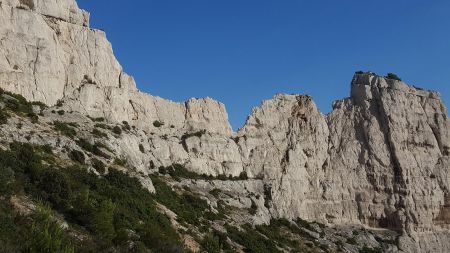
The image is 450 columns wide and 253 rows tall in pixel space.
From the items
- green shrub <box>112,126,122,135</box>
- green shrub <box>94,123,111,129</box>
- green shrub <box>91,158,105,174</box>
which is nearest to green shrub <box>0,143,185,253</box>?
green shrub <box>91,158,105,174</box>

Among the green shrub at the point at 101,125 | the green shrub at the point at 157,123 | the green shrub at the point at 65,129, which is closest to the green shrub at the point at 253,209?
the green shrub at the point at 157,123

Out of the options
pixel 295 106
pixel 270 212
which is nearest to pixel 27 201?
pixel 270 212

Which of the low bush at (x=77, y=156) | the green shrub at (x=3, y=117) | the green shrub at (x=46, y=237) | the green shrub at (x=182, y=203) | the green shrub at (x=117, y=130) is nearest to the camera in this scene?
the green shrub at (x=46, y=237)

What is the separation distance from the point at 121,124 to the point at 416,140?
42520mm

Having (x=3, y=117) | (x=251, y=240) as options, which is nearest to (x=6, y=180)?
(x=3, y=117)

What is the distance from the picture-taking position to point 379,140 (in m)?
71.6

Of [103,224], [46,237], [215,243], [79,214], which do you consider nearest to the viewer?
[46,237]

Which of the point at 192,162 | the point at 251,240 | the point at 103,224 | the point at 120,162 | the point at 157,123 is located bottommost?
the point at 103,224

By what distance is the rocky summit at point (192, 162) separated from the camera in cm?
2888

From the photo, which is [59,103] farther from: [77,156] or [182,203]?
[182,203]

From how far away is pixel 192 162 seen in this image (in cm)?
5897

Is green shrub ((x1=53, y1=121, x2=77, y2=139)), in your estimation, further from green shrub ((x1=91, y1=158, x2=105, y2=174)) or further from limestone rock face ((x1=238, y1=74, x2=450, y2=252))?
limestone rock face ((x1=238, y1=74, x2=450, y2=252))

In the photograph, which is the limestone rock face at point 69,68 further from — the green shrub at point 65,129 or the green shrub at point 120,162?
the green shrub at point 120,162

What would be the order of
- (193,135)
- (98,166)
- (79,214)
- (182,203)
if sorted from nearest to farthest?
(79,214) → (98,166) → (182,203) → (193,135)
